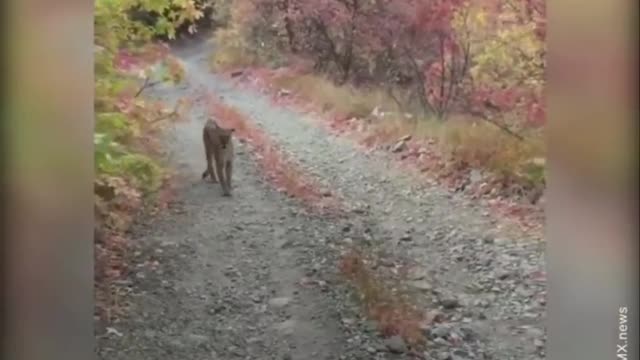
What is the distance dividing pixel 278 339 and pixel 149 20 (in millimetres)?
498

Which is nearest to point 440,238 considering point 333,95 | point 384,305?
point 384,305

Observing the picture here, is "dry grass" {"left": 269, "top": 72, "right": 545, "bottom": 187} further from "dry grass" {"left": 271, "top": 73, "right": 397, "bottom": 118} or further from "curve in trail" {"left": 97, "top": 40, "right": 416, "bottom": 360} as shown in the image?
"curve in trail" {"left": 97, "top": 40, "right": 416, "bottom": 360}

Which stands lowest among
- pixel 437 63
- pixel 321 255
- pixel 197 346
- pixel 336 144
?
pixel 197 346

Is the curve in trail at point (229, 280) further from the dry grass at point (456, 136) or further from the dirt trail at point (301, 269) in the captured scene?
the dry grass at point (456, 136)

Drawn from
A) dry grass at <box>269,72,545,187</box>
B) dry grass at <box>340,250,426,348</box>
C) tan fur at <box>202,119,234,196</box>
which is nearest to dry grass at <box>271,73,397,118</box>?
dry grass at <box>269,72,545,187</box>

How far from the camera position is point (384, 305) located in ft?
5.46

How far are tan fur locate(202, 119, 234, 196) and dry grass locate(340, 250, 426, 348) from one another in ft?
0.69

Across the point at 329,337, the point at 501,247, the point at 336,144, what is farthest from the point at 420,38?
the point at 329,337

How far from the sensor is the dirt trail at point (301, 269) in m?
1.66

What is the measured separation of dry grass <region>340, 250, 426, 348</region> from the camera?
1656 millimetres

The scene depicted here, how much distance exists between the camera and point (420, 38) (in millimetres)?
1696

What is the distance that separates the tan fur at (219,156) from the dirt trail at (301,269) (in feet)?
0.04

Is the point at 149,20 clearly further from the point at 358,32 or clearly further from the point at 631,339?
the point at 631,339

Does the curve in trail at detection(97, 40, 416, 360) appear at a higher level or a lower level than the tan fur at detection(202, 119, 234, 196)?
lower
